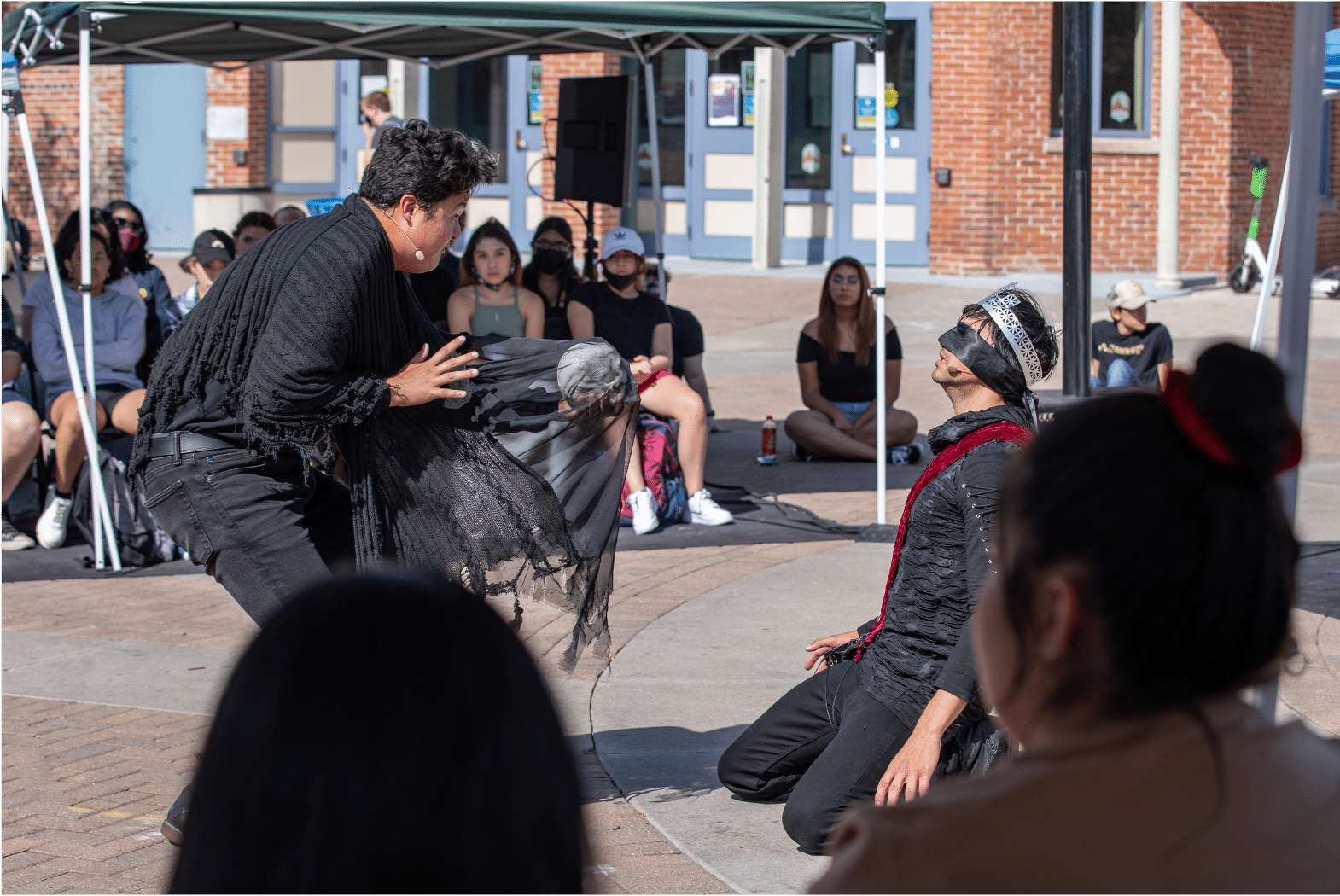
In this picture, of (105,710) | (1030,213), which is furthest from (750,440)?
(1030,213)

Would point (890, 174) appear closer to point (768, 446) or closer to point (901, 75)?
point (901, 75)

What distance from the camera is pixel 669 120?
770 inches

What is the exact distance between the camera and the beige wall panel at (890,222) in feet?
61.2

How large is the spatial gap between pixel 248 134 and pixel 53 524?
1440cm

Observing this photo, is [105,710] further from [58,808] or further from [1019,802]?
[1019,802]

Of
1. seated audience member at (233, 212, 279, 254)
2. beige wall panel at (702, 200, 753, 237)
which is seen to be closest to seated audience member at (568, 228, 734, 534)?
seated audience member at (233, 212, 279, 254)

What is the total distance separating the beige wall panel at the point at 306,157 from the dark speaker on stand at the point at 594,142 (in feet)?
35.7

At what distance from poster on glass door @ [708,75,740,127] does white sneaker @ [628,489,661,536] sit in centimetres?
1188

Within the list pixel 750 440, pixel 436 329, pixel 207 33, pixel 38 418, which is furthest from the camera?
pixel 750 440

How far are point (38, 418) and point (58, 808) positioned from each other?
384cm

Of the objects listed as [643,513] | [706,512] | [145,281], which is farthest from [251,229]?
[706,512]

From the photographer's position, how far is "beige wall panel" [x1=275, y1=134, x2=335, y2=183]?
21.0 m

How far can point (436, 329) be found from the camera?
3980 mm

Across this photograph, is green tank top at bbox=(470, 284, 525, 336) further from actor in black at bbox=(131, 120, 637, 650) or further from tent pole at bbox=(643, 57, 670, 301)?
actor in black at bbox=(131, 120, 637, 650)
